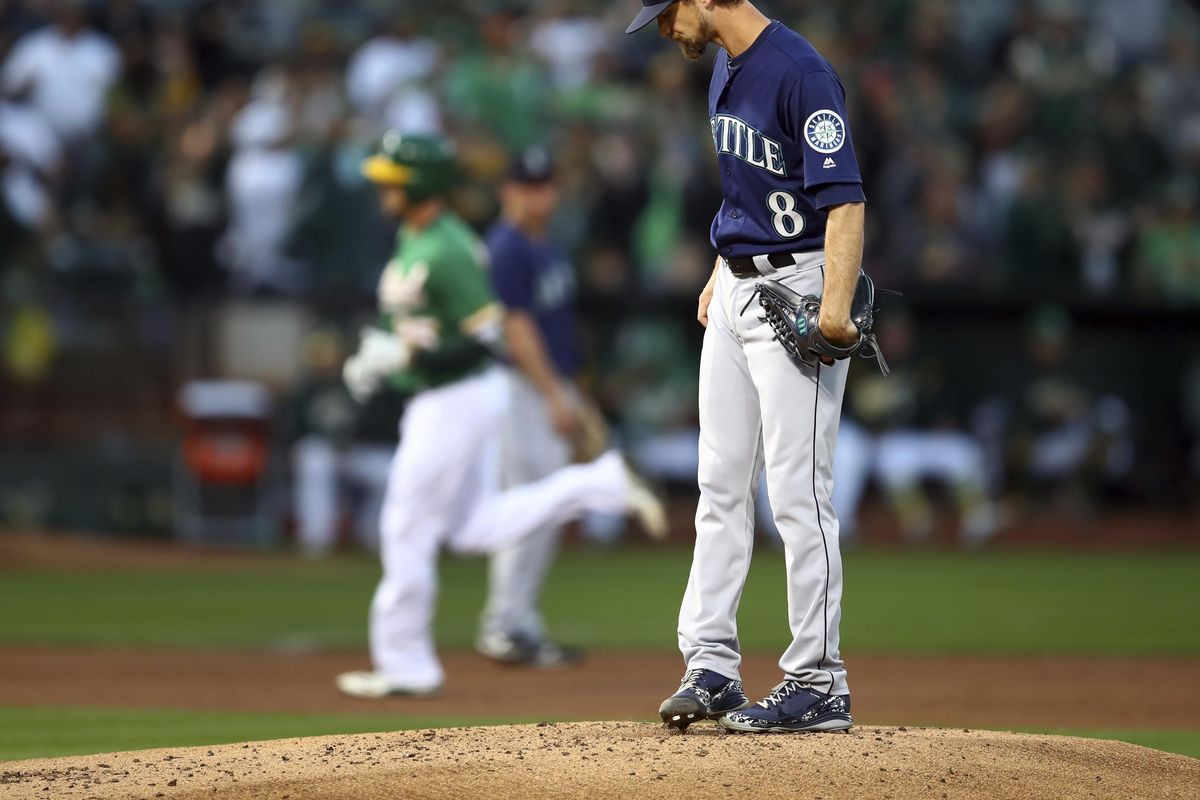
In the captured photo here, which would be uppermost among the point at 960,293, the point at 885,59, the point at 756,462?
the point at 885,59

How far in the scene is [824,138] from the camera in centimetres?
503

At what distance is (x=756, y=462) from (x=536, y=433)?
14.2 ft

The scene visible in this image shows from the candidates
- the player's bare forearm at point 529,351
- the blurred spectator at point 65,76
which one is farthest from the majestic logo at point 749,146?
the blurred spectator at point 65,76

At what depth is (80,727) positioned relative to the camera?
7.19 metres

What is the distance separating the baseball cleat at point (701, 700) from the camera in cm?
523

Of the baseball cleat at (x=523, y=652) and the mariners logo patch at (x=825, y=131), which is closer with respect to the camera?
the mariners logo patch at (x=825, y=131)

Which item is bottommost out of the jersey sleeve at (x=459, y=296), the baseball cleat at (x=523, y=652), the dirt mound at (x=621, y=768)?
the dirt mound at (x=621, y=768)

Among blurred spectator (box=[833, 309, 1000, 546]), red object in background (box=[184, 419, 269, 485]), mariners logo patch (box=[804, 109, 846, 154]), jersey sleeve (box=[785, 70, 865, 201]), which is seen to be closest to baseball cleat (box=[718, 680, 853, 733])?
jersey sleeve (box=[785, 70, 865, 201])

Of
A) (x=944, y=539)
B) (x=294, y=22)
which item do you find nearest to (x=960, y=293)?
(x=944, y=539)

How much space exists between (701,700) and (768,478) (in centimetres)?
67

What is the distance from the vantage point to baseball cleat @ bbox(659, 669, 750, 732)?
206 inches

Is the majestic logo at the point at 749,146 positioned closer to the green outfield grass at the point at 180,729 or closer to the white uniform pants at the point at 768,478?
the white uniform pants at the point at 768,478

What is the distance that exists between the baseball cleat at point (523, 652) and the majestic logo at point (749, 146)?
4.42 m

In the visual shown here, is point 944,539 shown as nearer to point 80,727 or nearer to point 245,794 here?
point 80,727
